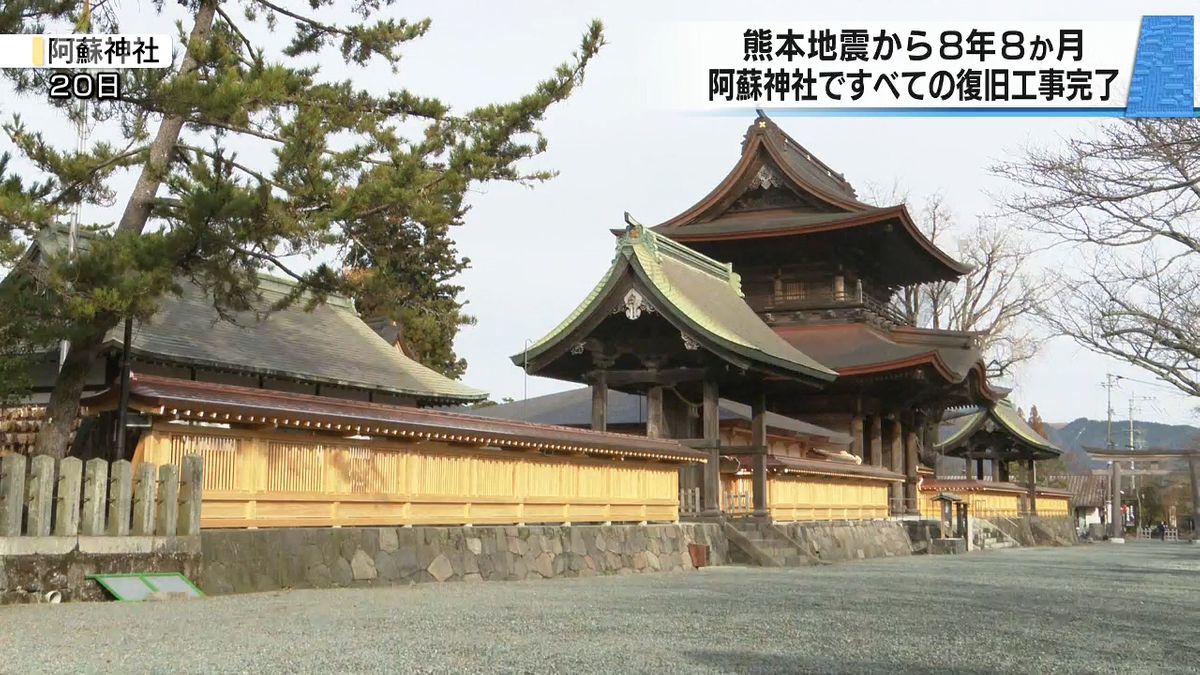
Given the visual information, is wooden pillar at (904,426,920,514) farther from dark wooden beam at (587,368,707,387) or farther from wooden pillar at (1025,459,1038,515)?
wooden pillar at (1025,459,1038,515)

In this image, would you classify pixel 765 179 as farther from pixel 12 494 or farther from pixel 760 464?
pixel 12 494

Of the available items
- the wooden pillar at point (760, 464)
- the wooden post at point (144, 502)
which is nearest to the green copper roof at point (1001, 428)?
the wooden pillar at point (760, 464)

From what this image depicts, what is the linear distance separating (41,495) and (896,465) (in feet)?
78.5

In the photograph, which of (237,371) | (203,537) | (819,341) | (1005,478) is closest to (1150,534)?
(1005,478)

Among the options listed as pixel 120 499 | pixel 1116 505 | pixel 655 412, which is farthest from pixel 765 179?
pixel 1116 505

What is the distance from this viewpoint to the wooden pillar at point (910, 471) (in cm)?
3084

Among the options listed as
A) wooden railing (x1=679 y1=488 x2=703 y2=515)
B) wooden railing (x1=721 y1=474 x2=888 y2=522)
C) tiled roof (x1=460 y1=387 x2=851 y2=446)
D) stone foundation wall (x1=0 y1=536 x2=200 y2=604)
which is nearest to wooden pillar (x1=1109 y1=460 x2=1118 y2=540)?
wooden railing (x1=721 y1=474 x2=888 y2=522)

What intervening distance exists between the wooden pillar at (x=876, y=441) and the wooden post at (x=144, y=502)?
2119cm

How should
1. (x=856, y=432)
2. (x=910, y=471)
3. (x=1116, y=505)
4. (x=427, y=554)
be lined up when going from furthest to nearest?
(x=1116, y=505) → (x=910, y=471) → (x=856, y=432) → (x=427, y=554)

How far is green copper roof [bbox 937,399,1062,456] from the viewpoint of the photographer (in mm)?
42938

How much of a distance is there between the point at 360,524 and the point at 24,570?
13.8 feet

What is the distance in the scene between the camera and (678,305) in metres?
20.0

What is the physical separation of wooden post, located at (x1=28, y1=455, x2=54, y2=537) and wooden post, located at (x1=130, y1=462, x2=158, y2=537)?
818 mm

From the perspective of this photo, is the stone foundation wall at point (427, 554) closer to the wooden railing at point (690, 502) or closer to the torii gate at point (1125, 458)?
the wooden railing at point (690, 502)
